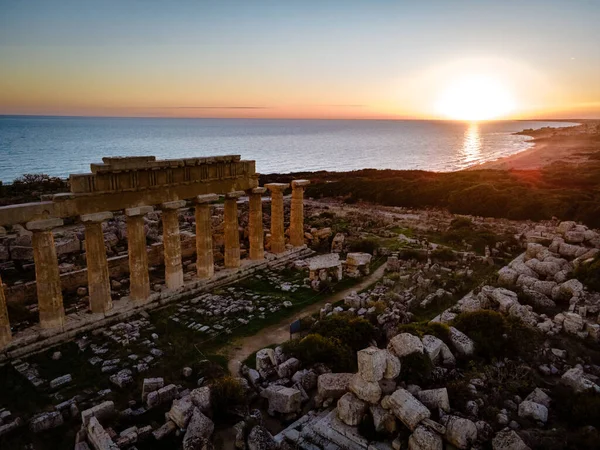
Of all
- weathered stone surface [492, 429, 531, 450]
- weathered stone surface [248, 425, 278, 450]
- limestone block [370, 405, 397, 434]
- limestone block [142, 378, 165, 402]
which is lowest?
limestone block [142, 378, 165, 402]

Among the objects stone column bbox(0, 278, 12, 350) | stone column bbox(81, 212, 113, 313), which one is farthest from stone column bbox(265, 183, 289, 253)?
stone column bbox(0, 278, 12, 350)

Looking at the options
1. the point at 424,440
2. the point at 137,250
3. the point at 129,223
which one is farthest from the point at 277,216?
the point at 424,440

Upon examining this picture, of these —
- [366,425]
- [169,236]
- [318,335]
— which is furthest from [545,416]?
[169,236]

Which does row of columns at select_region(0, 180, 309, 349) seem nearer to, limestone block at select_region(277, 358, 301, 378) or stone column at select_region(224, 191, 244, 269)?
stone column at select_region(224, 191, 244, 269)

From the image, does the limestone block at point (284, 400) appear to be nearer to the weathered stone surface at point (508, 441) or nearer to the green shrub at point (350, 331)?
the green shrub at point (350, 331)

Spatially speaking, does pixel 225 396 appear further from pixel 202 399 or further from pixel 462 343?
pixel 462 343

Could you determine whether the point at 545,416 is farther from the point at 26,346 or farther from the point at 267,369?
the point at 26,346
